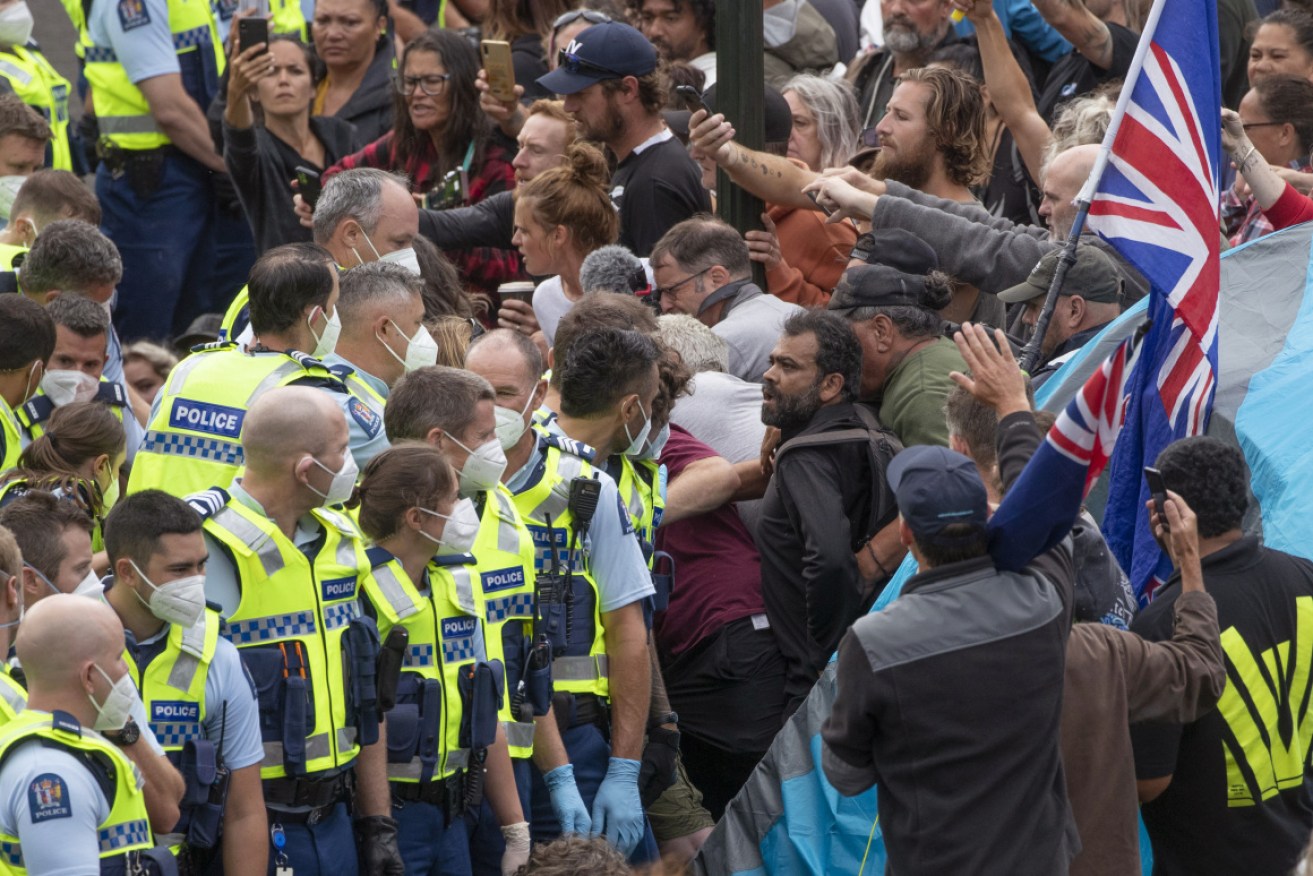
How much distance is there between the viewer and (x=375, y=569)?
4.73m

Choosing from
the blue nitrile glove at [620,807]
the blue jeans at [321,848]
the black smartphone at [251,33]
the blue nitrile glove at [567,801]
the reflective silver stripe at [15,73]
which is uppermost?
the black smartphone at [251,33]

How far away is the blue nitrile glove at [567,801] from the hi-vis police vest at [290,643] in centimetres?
82

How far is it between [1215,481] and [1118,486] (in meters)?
0.88

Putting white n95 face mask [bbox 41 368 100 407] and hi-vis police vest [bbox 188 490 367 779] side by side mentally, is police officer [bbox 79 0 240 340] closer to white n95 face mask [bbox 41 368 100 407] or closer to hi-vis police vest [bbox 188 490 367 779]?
white n95 face mask [bbox 41 368 100 407]

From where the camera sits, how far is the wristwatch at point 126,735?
3.94 metres

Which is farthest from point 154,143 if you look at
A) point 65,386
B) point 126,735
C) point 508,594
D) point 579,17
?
point 126,735

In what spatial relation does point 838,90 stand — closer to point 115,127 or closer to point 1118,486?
point 1118,486

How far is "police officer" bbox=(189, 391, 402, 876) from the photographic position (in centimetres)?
449

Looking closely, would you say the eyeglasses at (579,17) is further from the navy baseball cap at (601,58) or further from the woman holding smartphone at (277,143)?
the woman holding smartphone at (277,143)

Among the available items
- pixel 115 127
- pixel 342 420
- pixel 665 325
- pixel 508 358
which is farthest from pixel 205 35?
pixel 342 420

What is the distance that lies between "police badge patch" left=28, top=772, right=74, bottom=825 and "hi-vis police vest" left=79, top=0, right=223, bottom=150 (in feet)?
20.5

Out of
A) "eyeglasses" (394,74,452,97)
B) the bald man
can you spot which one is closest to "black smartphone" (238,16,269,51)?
"eyeglasses" (394,74,452,97)

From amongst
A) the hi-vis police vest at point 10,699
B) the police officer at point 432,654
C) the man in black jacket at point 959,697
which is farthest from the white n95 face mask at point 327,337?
the man in black jacket at point 959,697

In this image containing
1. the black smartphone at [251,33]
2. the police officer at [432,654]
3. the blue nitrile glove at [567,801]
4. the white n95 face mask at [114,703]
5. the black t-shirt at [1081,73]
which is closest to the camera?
the white n95 face mask at [114,703]
